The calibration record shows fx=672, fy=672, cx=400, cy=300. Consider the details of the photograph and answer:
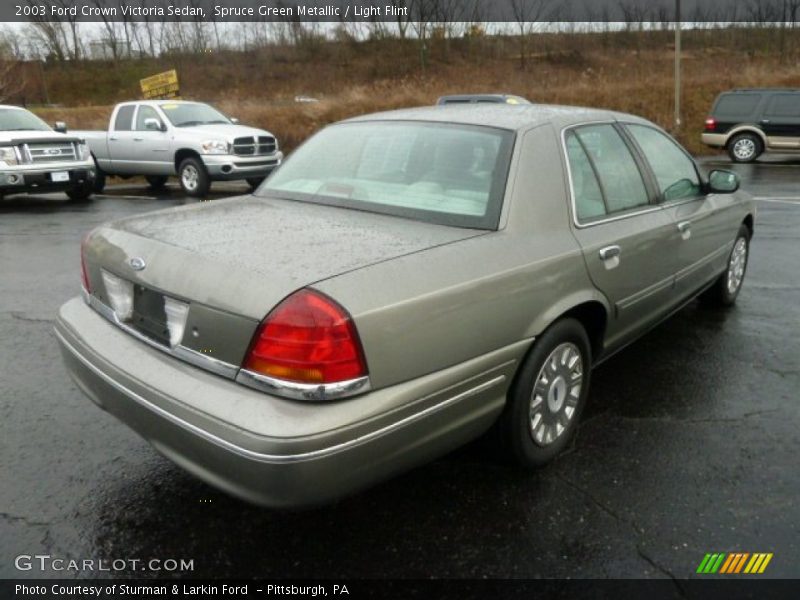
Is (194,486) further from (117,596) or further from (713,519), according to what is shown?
(713,519)

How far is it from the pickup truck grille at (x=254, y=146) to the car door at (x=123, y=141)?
101 inches

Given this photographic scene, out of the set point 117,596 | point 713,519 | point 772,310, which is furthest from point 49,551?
point 772,310

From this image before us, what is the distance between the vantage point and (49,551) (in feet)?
8.14

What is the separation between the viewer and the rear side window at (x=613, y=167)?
134 inches

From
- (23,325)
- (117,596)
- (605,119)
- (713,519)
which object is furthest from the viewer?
(23,325)

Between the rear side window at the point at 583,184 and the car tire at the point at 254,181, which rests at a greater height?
the rear side window at the point at 583,184

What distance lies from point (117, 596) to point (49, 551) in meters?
0.40

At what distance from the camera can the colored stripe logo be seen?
238cm

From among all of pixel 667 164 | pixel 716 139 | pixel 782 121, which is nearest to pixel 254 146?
pixel 667 164

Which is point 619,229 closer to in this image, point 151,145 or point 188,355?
point 188,355

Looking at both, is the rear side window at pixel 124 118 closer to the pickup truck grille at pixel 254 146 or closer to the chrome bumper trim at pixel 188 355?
the pickup truck grille at pixel 254 146

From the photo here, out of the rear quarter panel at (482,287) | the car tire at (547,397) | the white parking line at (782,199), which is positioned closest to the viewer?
the rear quarter panel at (482,287)

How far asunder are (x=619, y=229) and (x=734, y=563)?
160 cm

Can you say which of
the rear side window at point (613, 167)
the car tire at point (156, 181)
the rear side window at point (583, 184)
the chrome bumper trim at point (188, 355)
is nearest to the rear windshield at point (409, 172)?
the rear side window at point (583, 184)
